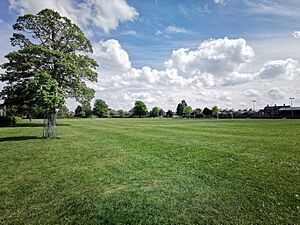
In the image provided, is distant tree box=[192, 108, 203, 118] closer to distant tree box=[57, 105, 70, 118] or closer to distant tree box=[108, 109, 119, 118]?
distant tree box=[108, 109, 119, 118]

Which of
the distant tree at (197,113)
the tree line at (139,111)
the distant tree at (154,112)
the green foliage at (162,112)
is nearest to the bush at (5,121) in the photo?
the tree line at (139,111)

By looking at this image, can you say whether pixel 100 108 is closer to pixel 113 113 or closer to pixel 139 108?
pixel 139 108

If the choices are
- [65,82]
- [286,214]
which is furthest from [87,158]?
[65,82]

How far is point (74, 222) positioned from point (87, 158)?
695cm

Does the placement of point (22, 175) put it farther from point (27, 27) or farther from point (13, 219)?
point (27, 27)

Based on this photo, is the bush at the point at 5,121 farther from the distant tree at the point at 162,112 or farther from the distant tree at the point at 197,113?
the distant tree at the point at 162,112

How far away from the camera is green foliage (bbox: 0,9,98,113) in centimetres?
3006

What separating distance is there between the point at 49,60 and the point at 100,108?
120m

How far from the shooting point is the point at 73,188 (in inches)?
287

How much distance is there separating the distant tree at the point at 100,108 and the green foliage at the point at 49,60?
113522 mm

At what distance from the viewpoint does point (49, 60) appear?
104ft

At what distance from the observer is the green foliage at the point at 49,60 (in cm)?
3006

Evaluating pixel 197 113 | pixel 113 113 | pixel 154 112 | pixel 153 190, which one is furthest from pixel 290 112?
pixel 153 190

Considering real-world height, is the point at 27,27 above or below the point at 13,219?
above
